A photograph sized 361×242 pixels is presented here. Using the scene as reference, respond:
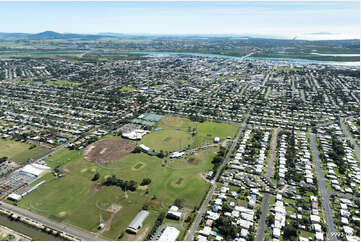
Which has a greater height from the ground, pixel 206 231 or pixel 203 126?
pixel 203 126

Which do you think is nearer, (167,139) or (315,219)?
(315,219)

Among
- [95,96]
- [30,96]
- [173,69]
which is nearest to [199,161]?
[95,96]

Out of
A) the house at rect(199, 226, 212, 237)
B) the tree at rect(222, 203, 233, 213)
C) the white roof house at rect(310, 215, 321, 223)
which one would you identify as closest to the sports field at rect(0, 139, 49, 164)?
the house at rect(199, 226, 212, 237)

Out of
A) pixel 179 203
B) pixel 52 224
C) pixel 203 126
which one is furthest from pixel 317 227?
pixel 52 224

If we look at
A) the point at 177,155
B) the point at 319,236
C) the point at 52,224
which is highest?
the point at 177,155

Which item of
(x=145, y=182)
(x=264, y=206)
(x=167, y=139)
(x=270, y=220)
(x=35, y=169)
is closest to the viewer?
(x=270, y=220)

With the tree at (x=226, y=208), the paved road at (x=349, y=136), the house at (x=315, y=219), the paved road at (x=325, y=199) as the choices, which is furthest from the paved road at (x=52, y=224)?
the paved road at (x=349, y=136)

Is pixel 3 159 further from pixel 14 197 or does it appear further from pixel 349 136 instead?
pixel 349 136

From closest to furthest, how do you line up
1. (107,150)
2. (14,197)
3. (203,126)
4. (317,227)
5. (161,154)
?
1. (317,227)
2. (14,197)
3. (161,154)
4. (107,150)
5. (203,126)
